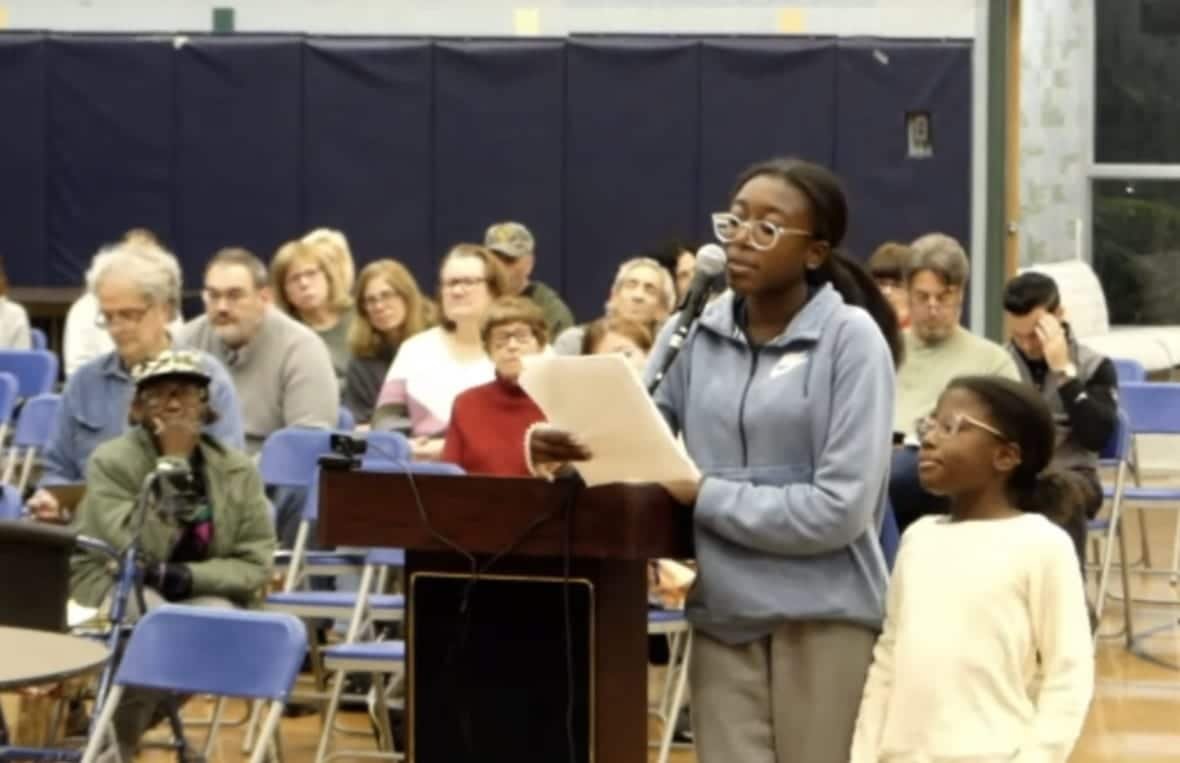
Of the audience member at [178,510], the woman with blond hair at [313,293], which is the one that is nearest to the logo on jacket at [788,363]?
the audience member at [178,510]

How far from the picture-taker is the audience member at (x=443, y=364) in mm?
8602

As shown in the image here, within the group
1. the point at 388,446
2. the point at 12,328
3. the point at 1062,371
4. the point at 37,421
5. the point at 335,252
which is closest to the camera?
the point at 388,446

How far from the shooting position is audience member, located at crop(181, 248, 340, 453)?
319 inches

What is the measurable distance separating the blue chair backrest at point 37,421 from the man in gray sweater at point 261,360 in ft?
3.42

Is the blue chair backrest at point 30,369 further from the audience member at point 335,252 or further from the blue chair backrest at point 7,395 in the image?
the audience member at point 335,252

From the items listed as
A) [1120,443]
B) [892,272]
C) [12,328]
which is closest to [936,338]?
[892,272]

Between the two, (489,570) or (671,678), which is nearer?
(489,570)

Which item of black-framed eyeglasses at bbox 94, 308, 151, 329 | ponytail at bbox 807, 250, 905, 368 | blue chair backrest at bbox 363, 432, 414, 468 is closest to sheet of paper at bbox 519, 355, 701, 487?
ponytail at bbox 807, 250, 905, 368

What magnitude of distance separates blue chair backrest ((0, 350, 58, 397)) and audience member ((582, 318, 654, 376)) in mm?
3242

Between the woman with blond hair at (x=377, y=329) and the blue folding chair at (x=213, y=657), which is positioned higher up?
the woman with blond hair at (x=377, y=329)

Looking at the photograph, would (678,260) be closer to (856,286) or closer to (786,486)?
(856,286)

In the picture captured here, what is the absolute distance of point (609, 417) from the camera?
139 inches

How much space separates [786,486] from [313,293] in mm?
6162

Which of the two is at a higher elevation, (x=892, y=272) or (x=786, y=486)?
(x=892, y=272)
